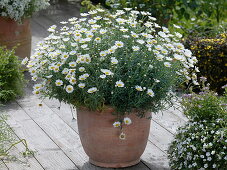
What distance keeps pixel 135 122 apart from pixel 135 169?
1.15 feet

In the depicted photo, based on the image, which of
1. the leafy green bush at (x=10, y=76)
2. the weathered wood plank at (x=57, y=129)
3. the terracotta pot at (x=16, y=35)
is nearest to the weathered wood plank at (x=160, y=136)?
the weathered wood plank at (x=57, y=129)

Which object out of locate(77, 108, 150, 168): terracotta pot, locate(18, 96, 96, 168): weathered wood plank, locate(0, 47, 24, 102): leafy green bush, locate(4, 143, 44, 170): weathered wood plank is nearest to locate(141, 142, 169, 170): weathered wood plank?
locate(77, 108, 150, 168): terracotta pot

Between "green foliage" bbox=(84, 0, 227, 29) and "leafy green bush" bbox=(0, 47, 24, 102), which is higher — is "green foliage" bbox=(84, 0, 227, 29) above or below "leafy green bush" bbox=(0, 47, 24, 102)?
above

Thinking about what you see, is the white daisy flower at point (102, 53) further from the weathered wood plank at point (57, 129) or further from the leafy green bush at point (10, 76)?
the leafy green bush at point (10, 76)

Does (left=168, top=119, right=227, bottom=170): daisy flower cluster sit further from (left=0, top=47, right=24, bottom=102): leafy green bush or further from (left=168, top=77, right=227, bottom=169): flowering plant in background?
(left=0, top=47, right=24, bottom=102): leafy green bush

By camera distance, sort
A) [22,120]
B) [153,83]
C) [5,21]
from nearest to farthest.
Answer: [153,83]
[22,120]
[5,21]

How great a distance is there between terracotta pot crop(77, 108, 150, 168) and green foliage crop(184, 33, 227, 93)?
58.7 inches

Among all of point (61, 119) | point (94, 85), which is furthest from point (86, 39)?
point (61, 119)

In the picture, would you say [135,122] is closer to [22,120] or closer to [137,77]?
[137,77]

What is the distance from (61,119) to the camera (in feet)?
13.2

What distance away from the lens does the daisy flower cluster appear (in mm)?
2838

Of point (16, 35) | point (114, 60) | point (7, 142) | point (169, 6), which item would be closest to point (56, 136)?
point (7, 142)

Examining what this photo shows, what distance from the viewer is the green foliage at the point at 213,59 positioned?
444 cm

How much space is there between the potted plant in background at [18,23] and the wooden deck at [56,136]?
43 centimetres
